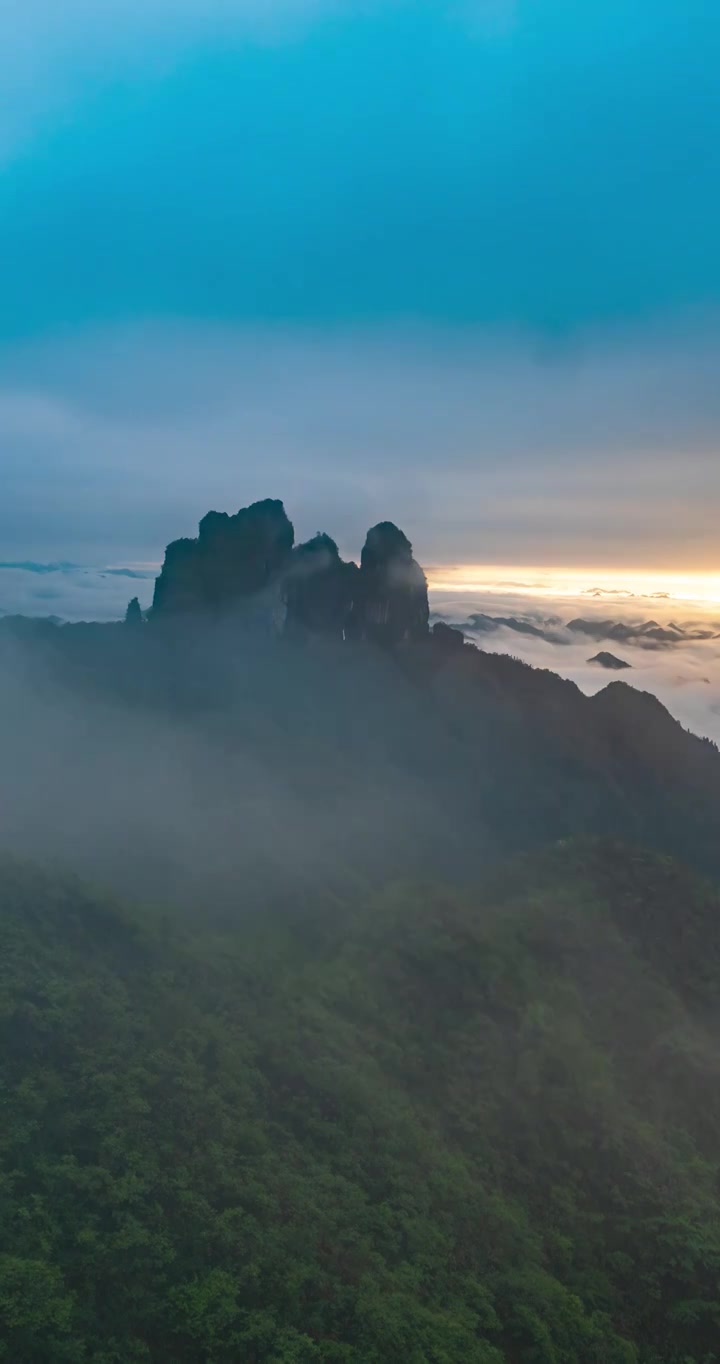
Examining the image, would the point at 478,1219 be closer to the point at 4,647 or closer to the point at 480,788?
the point at 480,788

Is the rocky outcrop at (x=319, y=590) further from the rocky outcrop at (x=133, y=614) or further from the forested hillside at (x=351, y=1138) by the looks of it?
the forested hillside at (x=351, y=1138)

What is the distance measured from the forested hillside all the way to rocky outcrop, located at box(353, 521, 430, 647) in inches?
1993

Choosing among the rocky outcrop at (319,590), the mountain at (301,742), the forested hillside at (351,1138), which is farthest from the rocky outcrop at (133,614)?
the forested hillside at (351,1138)

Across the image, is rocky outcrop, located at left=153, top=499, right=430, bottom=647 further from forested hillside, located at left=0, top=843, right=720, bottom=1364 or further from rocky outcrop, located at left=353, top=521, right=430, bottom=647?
forested hillside, located at left=0, top=843, right=720, bottom=1364

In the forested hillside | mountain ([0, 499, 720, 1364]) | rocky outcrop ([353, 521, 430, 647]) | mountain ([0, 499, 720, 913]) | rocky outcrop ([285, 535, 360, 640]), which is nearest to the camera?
the forested hillside

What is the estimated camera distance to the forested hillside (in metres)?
24.7

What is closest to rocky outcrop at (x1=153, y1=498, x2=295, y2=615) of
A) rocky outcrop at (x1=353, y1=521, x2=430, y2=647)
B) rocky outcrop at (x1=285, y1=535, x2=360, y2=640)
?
rocky outcrop at (x1=285, y1=535, x2=360, y2=640)

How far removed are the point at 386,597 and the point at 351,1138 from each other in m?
74.4

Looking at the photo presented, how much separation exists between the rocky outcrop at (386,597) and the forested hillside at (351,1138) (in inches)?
1993

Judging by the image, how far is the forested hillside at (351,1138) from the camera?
24656 mm

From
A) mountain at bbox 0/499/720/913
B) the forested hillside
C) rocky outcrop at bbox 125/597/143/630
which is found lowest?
the forested hillside

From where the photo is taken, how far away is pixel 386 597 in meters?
101

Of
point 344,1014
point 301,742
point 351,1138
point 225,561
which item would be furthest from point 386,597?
point 351,1138

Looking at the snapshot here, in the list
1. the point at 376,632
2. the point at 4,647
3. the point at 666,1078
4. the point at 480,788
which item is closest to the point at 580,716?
the point at 480,788
